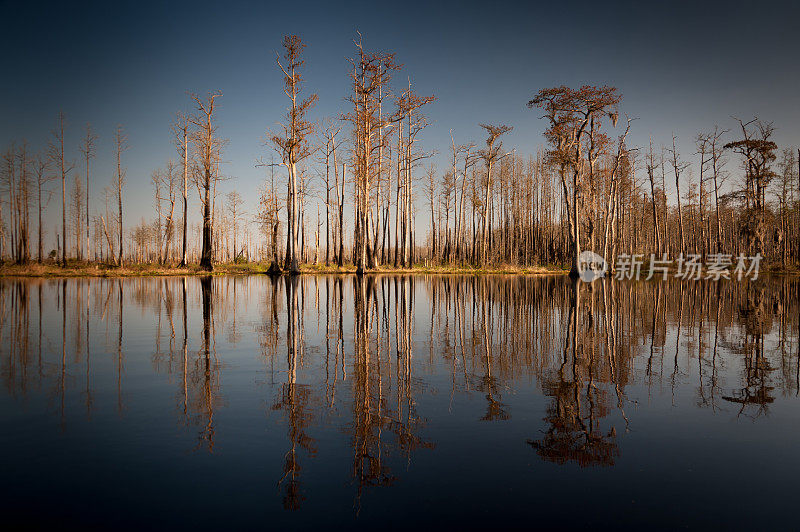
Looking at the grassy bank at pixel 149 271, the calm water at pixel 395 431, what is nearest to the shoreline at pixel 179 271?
the grassy bank at pixel 149 271

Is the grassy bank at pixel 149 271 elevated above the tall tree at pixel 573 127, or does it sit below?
below

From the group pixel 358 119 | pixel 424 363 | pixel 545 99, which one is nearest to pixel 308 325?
pixel 424 363

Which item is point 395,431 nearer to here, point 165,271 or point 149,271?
point 149,271

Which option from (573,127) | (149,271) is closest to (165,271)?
(149,271)

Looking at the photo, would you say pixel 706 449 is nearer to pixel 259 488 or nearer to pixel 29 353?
pixel 259 488

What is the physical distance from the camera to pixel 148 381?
5508 mm

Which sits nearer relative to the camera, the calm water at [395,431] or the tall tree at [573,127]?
the calm water at [395,431]

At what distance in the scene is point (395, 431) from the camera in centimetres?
383

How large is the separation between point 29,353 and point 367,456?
Answer: 6686 millimetres

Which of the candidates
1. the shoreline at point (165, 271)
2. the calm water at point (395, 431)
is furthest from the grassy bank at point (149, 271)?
the calm water at point (395, 431)

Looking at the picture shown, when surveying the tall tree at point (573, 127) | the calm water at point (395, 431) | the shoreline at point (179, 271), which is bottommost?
the calm water at point (395, 431)

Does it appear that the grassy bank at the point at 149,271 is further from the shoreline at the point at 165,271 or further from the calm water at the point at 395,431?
the calm water at the point at 395,431

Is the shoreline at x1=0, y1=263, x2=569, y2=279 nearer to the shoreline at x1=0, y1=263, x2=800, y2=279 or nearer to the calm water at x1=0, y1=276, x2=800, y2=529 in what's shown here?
the shoreline at x1=0, y1=263, x2=800, y2=279

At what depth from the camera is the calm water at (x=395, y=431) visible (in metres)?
2.68
